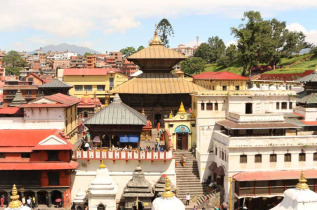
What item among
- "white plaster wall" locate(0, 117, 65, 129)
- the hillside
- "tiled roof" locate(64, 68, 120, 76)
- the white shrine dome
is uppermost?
the hillside

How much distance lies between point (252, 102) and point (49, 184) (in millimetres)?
21740

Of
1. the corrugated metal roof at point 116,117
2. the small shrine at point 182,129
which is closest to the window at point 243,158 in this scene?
the small shrine at point 182,129

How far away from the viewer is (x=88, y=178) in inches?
1449

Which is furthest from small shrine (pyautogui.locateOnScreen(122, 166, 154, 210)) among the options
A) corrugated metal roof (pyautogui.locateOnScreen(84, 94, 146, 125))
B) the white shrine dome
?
the white shrine dome

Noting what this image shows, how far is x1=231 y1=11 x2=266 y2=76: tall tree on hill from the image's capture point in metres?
79.9

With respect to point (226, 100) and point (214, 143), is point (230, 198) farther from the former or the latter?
point (226, 100)

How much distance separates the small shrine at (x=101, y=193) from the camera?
32.2 meters

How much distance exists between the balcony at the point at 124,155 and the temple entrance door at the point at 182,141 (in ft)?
19.1

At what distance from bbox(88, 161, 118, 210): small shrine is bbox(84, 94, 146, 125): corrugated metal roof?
655 cm

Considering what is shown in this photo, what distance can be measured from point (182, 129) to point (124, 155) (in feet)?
26.6

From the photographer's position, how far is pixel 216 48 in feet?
504

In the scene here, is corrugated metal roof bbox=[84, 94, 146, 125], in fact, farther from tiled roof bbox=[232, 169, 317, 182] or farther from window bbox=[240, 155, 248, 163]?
tiled roof bbox=[232, 169, 317, 182]

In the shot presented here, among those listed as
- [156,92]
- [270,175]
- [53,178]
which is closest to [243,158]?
[270,175]

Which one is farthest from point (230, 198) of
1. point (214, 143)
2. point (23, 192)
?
point (23, 192)
